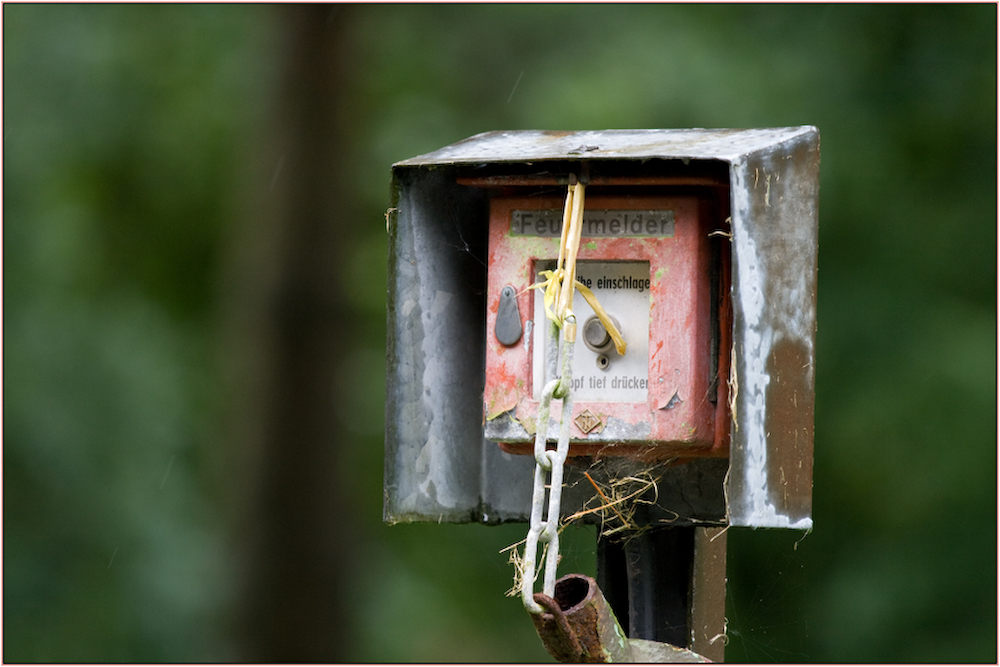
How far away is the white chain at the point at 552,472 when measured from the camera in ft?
4.67

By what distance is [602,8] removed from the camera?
6.04 meters

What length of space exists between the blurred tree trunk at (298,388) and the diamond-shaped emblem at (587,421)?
316 cm

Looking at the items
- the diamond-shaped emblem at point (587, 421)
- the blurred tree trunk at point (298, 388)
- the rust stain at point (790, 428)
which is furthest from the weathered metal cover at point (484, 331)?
the blurred tree trunk at point (298, 388)

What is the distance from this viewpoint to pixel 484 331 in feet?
6.50

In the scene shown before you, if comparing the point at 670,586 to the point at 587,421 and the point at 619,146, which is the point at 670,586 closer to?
the point at 587,421

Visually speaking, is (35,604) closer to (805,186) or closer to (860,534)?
(860,534)

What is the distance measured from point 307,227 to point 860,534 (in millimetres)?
2369

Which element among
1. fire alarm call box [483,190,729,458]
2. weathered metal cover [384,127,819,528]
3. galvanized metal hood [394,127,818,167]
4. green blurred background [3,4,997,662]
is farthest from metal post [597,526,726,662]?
green blurred background [3,4,997,662]

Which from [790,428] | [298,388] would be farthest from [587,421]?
[298,388]

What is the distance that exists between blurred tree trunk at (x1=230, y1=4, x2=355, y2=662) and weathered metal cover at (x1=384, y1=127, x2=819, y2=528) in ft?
9.48

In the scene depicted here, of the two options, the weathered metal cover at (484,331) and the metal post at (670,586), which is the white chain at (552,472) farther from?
the metal post at (670,586)

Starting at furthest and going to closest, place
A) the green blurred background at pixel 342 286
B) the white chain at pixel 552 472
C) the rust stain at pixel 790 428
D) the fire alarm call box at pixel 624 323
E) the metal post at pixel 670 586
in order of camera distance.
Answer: the green blurred background at pixel 342 286
the metal post at pixel 670 586
the fire alarm call box at pixel 624 323
the rust stain at pixel 790 428
the white chain at pixel 552 472

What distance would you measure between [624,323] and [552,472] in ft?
1.05

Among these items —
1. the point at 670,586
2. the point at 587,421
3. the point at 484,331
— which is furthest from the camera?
the point at 484,331
